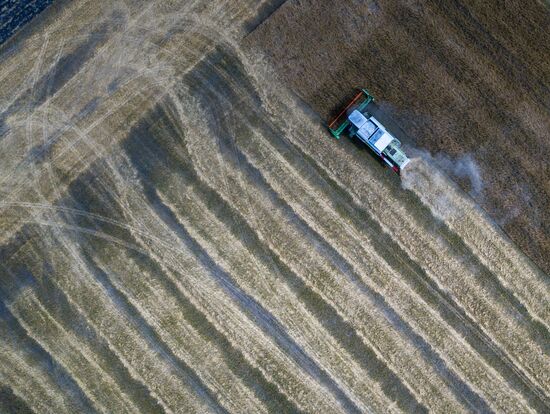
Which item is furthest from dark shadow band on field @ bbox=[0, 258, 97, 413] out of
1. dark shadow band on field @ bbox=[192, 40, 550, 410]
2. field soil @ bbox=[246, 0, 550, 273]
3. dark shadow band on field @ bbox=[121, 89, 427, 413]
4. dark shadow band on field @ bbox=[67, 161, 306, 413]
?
field soil @ bbox=[246, 0, 550, 273]

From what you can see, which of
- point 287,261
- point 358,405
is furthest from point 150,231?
point 358,405

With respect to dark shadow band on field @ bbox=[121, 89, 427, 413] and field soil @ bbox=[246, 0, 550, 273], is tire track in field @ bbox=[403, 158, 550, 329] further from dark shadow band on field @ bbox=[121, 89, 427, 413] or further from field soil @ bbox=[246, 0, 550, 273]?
dark shadow band on field @ bbox=[121, 89, 427, 413]

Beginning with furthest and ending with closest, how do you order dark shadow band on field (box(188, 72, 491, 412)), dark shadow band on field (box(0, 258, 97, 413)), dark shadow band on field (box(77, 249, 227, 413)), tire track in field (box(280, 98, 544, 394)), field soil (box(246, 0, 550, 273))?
field soil (box(246, 0, 550, 273))
tire track in field (box(280, 98, 544, 394))
dark shadow band on field (box(188, 72, 491, 412))
dark shadow band on field (box(77, 249, 227, 413))
dark shadow band on field (box(0, 258, 97, 413))

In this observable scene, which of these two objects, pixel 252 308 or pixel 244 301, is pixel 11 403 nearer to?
pixel 244 301

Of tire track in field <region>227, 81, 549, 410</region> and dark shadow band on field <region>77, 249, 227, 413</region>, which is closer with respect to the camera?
dark shadow band on field <region>77, 249, 227, 413</region>

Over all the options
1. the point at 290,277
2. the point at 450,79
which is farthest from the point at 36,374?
the point at 450,79

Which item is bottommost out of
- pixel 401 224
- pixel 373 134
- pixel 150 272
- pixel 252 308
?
pixel 401 224

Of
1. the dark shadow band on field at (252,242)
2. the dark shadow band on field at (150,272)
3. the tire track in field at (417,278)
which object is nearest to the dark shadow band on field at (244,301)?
the dark shadow band on field at (252,242)

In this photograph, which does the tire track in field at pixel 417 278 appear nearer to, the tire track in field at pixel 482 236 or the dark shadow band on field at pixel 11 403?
the tire track in field at pixel 482 236
